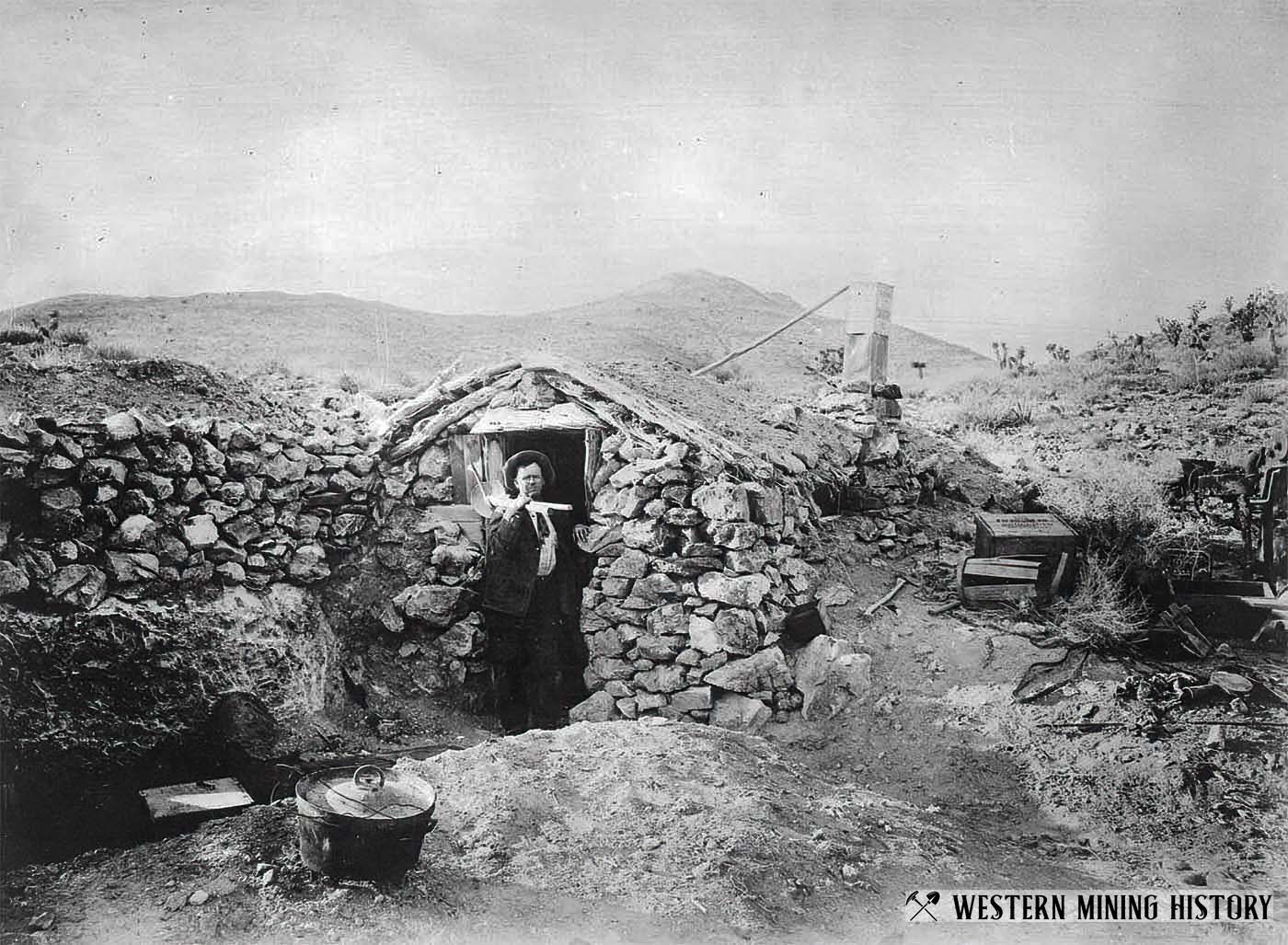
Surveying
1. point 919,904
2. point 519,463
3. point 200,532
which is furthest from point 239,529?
point 919,904

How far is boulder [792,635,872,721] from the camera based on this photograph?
5.22 m

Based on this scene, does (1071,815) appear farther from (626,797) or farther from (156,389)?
(156,389)

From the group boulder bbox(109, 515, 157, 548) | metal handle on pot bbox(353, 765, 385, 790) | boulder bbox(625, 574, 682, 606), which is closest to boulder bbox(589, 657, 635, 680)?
boulder bbox(625, 574, 682, 606)

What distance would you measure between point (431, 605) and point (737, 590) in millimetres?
2049

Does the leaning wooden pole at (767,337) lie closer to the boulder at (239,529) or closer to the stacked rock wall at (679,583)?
the stacked rock wall at (679,583)

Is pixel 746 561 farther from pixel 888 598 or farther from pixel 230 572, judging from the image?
pixel 230 572

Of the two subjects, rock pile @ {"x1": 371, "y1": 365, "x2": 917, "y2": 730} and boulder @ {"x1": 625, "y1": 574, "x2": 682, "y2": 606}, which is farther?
boulder @ {"x1": 625, "y1": 574, "x2": 682, "y2": 606}

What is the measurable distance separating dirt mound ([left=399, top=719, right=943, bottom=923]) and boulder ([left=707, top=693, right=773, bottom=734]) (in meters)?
0.56

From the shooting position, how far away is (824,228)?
5.39 meters

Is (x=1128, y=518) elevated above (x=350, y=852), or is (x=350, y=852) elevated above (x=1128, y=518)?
(x=1128, y=518)

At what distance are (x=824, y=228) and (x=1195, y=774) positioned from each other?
3749mm

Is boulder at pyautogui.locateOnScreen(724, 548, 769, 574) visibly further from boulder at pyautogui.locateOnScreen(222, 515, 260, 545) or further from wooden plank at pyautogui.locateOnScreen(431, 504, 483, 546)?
boulder at pyautogui.locateOnScreen(222, 515, 260, 545)

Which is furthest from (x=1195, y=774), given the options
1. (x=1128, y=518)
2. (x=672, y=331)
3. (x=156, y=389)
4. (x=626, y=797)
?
(x=156, y=389)

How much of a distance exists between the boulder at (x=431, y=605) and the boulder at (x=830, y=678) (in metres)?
2.36
